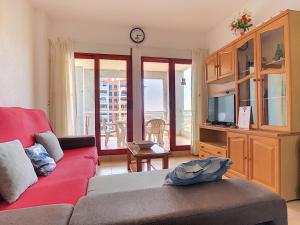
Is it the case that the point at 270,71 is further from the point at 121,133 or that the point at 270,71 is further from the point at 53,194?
the point at 121,133

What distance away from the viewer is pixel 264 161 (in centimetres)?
221

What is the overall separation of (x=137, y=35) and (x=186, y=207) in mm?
3686

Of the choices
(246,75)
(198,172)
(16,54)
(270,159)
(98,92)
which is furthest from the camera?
(98,92)

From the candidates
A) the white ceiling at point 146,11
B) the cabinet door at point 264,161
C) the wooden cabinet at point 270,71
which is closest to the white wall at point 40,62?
the white ceiling at point 146,11

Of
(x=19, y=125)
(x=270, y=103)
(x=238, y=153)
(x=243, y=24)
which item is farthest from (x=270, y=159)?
(x=19, y=125)

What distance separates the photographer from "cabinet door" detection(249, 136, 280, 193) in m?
2.05

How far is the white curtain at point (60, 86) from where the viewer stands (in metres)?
3.49

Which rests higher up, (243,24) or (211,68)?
(243,24)

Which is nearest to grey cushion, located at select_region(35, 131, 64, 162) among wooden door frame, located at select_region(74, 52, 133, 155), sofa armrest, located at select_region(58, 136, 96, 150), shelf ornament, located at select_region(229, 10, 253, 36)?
sofa armrest, located at select_region(58, 136, 96, 150)

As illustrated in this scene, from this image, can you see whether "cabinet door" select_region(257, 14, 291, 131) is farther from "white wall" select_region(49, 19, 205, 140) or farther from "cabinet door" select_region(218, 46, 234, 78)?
"white wall" select_region(49, 19, 205, 140)

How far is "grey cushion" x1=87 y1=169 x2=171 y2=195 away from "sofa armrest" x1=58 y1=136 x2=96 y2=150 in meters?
1.36

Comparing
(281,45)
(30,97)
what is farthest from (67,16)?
(281,45)

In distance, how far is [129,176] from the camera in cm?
155

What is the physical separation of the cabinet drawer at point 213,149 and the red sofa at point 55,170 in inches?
72.3
